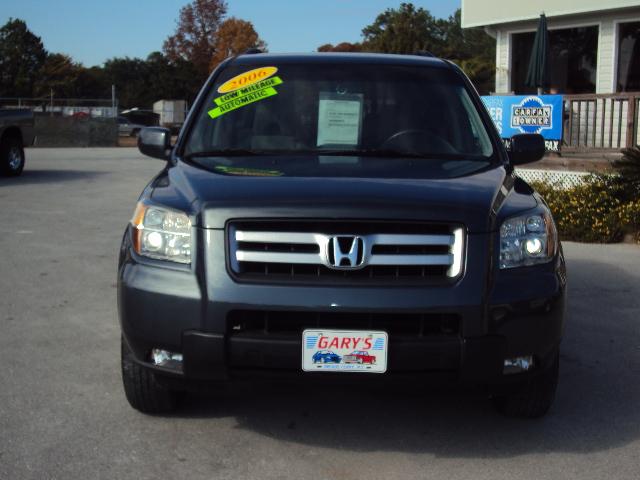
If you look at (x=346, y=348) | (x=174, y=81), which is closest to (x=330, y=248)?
(x=346, y=348)

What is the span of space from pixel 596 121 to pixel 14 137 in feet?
34.9

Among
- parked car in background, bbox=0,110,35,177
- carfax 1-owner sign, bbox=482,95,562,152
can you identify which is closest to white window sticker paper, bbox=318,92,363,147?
carfax 1-owner sign, bbox=482,95,562,152

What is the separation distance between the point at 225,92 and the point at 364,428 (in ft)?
6.78

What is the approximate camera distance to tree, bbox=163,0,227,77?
84.0 metres

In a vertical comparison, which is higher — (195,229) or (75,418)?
(195,229)

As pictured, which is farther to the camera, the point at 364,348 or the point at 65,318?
the point at 65,318

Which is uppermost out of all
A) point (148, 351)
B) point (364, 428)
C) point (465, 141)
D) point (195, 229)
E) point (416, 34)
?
point (416, 34)

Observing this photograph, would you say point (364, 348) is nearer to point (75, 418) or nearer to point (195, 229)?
point (195, 229)

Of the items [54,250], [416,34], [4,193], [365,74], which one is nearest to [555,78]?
[4,193]

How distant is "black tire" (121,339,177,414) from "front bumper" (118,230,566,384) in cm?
33

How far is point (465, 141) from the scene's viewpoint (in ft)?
15.7

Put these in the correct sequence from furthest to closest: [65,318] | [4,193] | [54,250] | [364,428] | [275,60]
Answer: [4,193]
[54,250]
[65,318]
[275,60]
[364,428]

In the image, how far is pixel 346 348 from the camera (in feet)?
11.3

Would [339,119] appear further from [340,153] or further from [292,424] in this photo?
[292,424]
